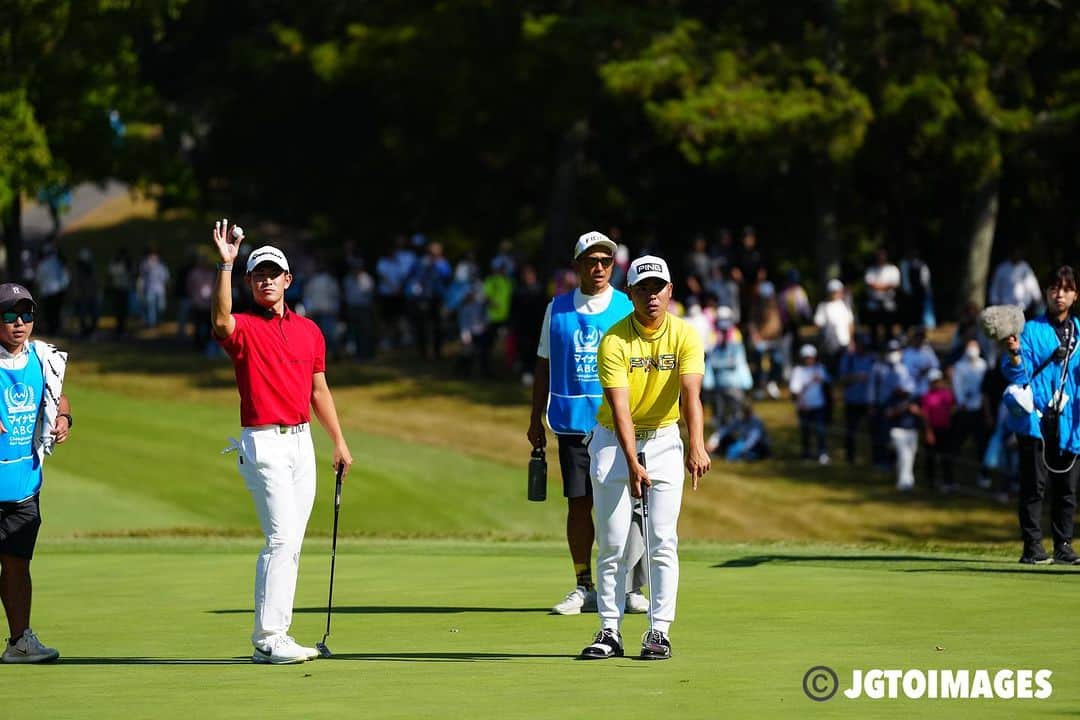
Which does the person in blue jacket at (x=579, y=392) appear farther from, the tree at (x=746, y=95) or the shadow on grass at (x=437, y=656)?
the tree at (x=746, y=95)

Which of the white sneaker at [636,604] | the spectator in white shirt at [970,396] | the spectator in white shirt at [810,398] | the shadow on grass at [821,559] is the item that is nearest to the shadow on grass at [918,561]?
the shadow on grass at [821,559]

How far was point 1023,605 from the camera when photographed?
36.4ft

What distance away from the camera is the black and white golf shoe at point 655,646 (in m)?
9.27

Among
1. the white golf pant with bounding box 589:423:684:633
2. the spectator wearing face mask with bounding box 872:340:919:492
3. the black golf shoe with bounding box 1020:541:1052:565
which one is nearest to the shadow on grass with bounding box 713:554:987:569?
the black golf shoe with bounding box 1020:541:1052:565

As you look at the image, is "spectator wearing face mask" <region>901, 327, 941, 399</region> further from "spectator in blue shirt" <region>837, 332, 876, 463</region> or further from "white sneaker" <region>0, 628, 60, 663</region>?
"white sneaker" <region>0, 628, 60, 663</region>

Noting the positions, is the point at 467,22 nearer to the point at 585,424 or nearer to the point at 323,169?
the point at 323,169

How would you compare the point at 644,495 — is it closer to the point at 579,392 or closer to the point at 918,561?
the point at 579,392

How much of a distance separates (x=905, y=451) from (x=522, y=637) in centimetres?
1737

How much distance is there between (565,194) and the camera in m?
42.5

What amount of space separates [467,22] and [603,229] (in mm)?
8438

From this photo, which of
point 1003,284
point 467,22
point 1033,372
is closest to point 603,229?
point 467,22

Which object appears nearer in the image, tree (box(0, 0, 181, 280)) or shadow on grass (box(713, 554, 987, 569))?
shadow on grass (box(713, 554, 987, 569))

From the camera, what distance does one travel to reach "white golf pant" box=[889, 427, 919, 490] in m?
26.8

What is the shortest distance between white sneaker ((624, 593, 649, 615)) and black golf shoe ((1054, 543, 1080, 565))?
357 centimetres
